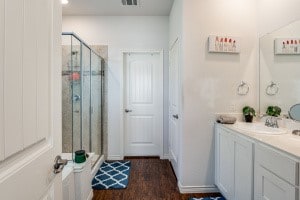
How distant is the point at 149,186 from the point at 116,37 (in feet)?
8.79

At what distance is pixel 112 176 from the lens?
3303 mm

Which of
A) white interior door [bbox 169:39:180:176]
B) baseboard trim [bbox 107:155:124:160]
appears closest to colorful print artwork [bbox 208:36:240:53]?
white interior door [bbox 169:39:180:176]

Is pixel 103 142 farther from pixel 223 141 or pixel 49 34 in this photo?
pixel 49 34

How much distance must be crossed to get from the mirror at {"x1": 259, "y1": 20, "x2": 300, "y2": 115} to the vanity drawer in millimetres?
723

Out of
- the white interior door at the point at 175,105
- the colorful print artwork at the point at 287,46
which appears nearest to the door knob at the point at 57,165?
the white interior door at the point at 175,105

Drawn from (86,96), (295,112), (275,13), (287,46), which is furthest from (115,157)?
(275,13)

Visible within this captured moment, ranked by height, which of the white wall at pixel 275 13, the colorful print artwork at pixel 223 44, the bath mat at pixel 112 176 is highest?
the white wall at pixel 275 13

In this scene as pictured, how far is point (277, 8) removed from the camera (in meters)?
2.49

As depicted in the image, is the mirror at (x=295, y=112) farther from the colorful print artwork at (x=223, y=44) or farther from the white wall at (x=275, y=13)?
the colorful print artwork at (x=223, y=44)

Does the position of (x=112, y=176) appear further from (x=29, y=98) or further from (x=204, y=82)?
(x=29, y=98)

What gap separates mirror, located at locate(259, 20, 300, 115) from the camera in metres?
2.22

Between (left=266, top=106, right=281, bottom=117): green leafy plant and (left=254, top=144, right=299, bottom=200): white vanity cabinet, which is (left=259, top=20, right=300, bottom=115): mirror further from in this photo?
(left=254, top=144, right=299, bottom=200): white vanity cabinet

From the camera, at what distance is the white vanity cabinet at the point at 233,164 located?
6.48 ft

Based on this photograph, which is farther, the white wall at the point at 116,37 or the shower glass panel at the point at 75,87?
the white wall at the point at 116,37
